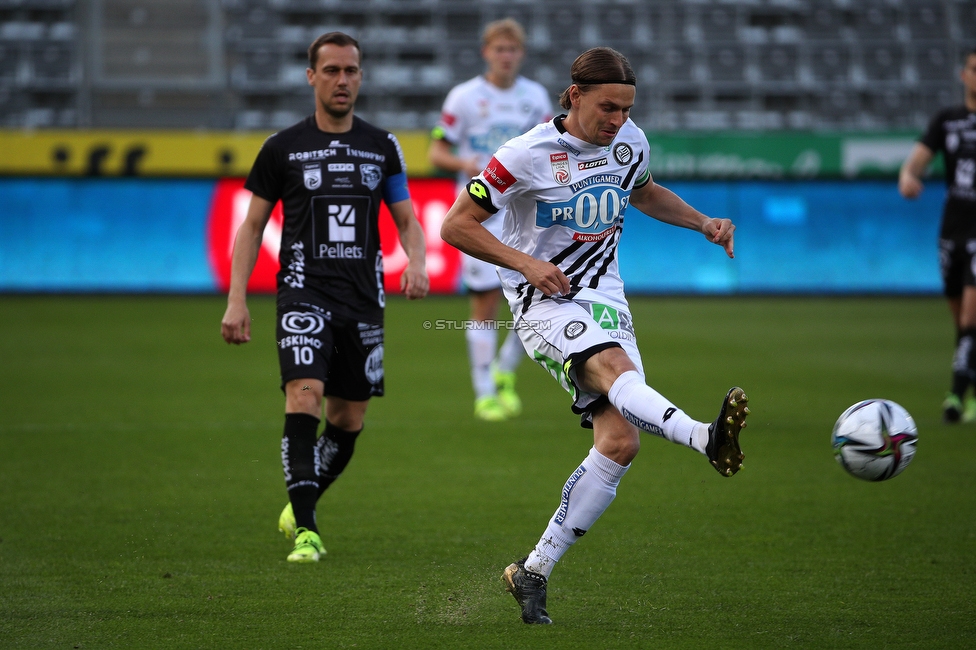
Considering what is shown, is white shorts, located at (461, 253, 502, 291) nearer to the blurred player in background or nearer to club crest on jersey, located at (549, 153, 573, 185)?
the blurred player in background

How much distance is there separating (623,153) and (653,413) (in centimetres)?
114

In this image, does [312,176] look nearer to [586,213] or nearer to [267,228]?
[586,213]

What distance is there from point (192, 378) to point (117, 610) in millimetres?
7306

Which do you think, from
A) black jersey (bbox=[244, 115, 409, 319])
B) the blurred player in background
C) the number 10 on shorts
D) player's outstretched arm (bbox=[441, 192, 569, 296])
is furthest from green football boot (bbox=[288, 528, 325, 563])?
the blurred player in background

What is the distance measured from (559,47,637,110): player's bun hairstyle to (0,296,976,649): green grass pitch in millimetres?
1911

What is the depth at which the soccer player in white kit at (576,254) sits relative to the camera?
4.04m

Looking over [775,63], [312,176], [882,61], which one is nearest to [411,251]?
[312,176]

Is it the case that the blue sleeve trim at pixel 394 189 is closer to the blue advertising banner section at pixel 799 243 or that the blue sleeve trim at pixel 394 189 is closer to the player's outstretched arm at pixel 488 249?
the player's outstretched arm at pixel 488 249

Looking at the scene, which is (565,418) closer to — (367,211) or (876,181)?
(367,211)

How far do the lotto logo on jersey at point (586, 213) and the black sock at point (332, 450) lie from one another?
1604 mm

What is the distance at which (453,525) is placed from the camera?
5.61 metres

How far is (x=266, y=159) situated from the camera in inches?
202

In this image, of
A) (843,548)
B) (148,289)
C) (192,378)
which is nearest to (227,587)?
(843,548)

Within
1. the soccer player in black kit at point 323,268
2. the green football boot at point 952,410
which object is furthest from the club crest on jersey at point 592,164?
the green football boot at point 952,410
